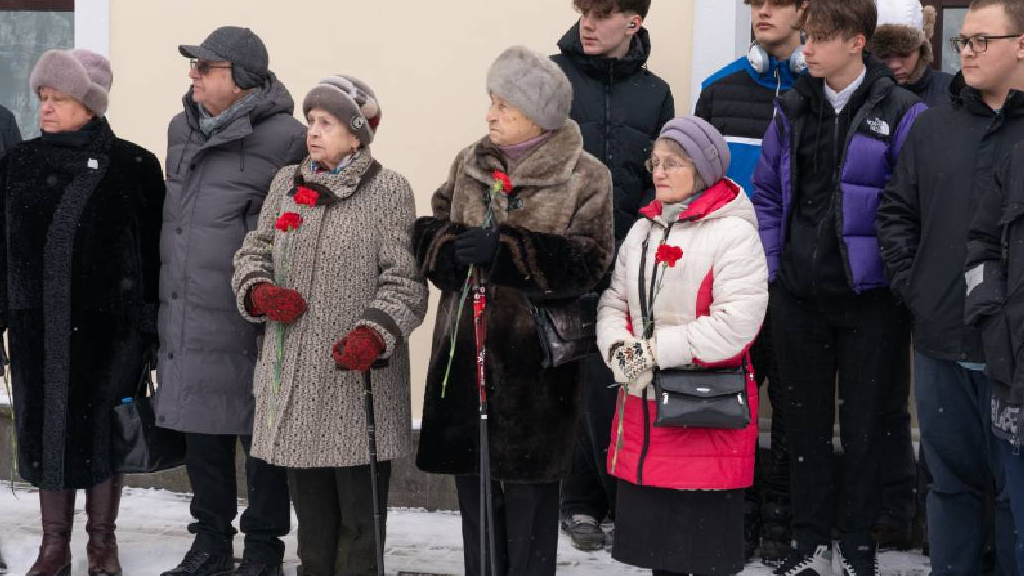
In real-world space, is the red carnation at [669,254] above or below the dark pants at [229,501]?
above

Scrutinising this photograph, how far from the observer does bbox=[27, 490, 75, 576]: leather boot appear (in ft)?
17.1

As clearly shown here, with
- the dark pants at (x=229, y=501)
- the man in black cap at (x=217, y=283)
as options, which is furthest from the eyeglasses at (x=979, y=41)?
the dark pants at (x=229, y=501)

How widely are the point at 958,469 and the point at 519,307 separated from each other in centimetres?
153

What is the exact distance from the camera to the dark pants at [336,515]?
4.90m

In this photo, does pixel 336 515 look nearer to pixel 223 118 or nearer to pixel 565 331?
pixel 565 331

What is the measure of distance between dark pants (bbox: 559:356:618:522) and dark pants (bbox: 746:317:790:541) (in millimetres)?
584

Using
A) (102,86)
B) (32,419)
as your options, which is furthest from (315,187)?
(32,419)

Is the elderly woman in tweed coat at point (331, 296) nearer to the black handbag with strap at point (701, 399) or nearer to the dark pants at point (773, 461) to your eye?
the black handbag with strap at point (701, 399)

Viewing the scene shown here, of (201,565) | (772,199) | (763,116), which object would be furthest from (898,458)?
(201,565)

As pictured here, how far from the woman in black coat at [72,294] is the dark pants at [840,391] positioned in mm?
2413

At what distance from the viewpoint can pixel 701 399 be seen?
4172mm

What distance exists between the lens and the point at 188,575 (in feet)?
16.9

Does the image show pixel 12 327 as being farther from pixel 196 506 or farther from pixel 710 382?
pixel 710 382

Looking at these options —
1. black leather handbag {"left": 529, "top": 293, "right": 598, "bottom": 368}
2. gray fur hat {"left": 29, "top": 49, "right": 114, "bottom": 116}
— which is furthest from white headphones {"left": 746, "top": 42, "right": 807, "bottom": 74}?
gray fur hat {"left": 29, "top": 49, "right": 114, "bottom": 116}
